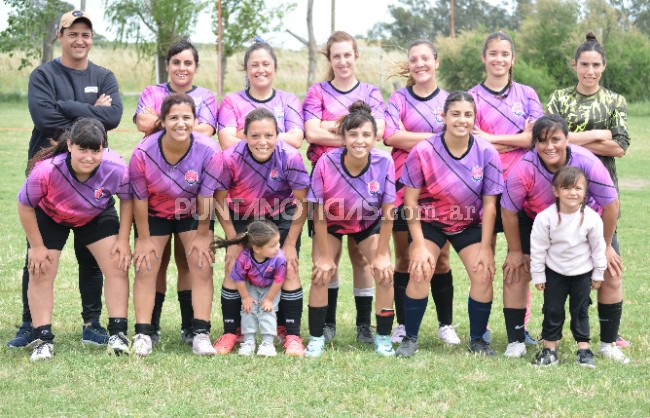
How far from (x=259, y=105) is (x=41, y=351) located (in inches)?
79.2

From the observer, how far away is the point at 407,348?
5602 millimetres

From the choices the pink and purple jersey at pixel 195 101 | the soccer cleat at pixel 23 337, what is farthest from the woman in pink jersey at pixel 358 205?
the soccer cleat at pixel 23 337

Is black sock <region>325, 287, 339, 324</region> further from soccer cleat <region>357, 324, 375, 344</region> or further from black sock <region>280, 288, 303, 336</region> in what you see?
black sock <region>280, 288, 303, 336</region>

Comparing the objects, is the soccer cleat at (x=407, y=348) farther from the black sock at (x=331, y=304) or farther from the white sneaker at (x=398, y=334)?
the black sock at (x=331, y=304)

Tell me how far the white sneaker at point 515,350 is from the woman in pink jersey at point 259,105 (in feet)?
6.04

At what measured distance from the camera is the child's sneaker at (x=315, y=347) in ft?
18.2

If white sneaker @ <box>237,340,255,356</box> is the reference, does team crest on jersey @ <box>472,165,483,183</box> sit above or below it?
above

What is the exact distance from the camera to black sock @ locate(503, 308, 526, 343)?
5594mm

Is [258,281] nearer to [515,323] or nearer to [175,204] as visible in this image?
[175,204]

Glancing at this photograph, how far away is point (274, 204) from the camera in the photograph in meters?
5.71

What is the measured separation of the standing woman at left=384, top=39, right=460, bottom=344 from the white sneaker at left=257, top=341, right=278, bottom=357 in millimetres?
954

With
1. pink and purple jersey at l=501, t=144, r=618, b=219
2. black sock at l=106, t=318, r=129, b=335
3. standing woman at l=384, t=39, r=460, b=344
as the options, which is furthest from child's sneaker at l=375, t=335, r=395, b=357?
black sock at l=106, t=318, r=129, b=335

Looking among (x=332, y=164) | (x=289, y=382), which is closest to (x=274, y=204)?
(x=332, y=164)

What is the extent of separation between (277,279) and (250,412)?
1300 millimetres
